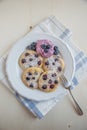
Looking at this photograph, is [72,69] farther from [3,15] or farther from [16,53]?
[3,15]

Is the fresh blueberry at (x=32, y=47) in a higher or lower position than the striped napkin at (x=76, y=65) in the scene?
higher

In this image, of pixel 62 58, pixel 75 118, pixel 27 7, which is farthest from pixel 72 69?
pixel 27 7

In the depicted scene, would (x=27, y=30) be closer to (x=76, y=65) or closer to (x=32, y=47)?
(x=32, y=47)

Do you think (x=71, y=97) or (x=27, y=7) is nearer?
(x=71, y=97)

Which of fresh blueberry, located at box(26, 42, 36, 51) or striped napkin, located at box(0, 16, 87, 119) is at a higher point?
fresh blueberry, located at box(26, 42, 36, 51)
